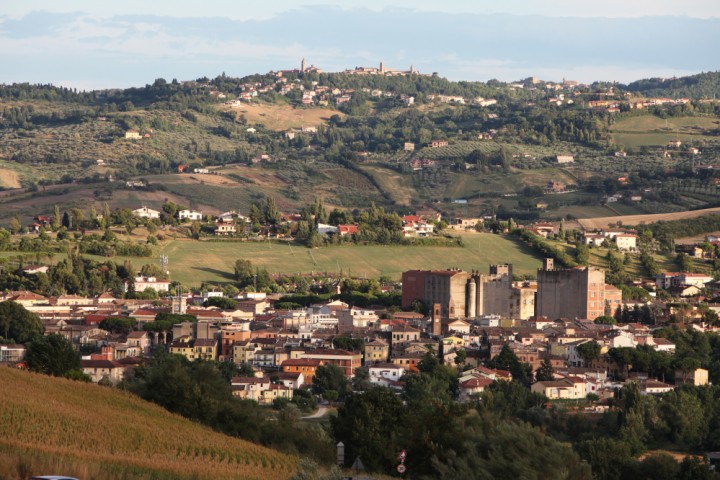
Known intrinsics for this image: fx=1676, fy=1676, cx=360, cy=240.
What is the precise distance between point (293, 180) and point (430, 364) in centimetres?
8632

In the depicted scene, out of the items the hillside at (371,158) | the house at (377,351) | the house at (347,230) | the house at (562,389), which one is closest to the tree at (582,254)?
the house at (347,230)

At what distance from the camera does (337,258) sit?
92.6 meters

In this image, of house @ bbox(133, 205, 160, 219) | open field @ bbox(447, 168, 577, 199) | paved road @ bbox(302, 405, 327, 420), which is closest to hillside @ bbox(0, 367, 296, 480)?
paved road @ bbox(302, 405, 327, 420)

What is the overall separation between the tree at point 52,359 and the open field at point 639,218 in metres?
73.5

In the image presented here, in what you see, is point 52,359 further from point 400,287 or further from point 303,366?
point 400,287

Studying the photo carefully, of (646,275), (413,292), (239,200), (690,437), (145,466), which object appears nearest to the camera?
(145,466)

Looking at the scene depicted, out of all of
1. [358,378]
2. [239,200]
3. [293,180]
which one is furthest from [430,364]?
[293,180]

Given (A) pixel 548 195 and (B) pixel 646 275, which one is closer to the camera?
(B) pixel 646 275

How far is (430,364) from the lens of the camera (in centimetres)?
→ 5897

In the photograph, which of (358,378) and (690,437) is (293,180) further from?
(690,437)

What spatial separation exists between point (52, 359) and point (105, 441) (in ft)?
40.9

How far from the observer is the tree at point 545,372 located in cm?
5816

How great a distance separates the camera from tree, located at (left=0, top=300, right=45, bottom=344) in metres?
62.5

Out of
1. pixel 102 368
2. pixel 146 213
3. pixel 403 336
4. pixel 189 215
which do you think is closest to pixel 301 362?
pixel 403 336
